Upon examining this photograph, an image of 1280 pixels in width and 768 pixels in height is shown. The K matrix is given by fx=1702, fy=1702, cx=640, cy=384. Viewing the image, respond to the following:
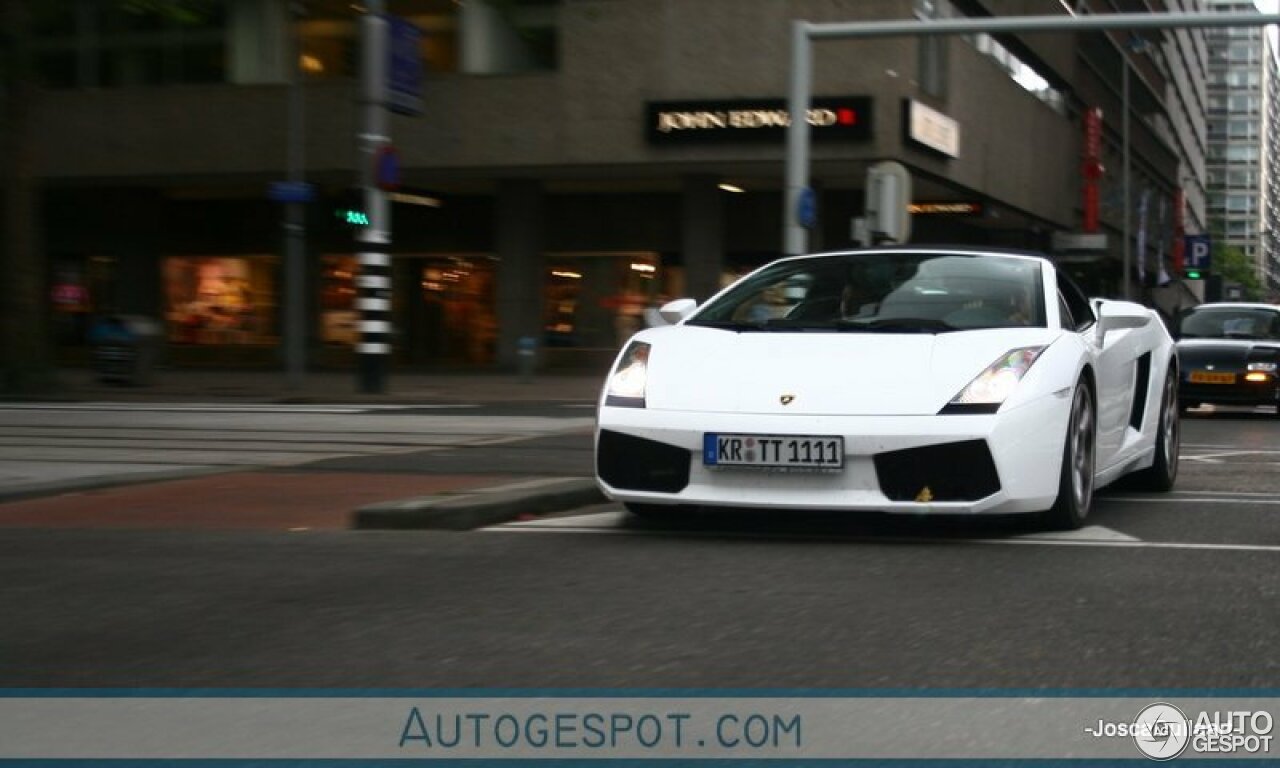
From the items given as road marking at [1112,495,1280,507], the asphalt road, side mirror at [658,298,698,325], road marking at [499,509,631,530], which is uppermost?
side mirror at [658,298,698,325]

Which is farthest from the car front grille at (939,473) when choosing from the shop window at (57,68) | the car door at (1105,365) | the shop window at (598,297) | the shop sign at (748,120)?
the shop window at (57,68)

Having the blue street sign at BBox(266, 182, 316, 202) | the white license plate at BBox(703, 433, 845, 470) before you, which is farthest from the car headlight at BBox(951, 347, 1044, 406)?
the blue street sign at BBox(266, 182, 316, 202)

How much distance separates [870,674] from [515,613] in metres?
1.25

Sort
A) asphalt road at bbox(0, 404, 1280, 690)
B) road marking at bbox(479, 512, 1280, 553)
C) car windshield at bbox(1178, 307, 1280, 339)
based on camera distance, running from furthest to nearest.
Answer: car windshield at bbox(1178, 307, 1280, 339), road marking at bbox(479, 512, 1280, 553), asphalt road at bbox(0, 404, 1280, 690)

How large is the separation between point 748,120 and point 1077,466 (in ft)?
76.2

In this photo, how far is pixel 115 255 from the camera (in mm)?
37281

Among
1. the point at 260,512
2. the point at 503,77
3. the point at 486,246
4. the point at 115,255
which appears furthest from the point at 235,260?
the point at 260,512

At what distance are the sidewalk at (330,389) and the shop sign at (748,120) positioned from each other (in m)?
4.69

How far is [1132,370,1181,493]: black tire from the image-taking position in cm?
895

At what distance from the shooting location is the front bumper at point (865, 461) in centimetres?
636

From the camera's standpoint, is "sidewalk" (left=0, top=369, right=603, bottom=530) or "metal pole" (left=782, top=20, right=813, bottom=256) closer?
"sidewalk" (left=0, top=369, right=603, bottom=530)

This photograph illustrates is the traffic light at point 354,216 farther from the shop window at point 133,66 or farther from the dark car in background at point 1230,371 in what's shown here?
the shop window at point 133,66

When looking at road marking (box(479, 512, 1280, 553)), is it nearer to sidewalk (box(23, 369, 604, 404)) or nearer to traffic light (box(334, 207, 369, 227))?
sidewalk (box(23, 369, 604, 404))

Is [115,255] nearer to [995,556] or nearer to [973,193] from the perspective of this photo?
[973,193]
